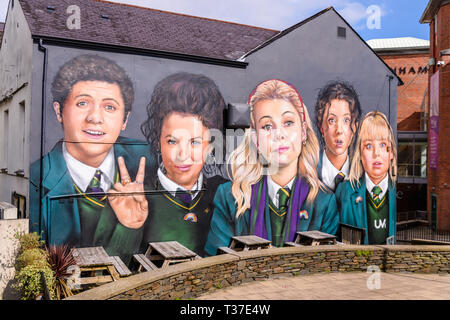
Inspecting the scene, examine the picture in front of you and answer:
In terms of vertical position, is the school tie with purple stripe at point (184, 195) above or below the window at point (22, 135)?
below

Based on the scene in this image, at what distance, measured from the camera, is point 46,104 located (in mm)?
11406

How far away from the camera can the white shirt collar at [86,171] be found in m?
11.7

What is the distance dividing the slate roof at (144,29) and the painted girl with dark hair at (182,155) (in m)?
1.33

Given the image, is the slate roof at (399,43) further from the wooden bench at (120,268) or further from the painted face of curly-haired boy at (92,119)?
the wooden bench at (120,268)

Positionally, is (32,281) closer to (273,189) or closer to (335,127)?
(273,189)

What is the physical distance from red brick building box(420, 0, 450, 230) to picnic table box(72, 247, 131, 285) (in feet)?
75.5

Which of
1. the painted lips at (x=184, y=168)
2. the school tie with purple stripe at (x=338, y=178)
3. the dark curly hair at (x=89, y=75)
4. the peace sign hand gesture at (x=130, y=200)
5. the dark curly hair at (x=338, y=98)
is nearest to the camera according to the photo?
the dark curly hair at (x=89, y=75)

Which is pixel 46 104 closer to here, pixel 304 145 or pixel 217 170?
pixel 217 170

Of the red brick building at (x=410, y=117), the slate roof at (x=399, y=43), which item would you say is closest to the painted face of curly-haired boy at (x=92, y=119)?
the red brick building at (x=410, y=117)

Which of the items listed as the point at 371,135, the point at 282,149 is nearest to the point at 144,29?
the point at 282,149

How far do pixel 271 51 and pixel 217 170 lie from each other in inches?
188

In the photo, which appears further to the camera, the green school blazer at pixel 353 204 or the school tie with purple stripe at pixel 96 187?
the green school blazer at pixel 353 204

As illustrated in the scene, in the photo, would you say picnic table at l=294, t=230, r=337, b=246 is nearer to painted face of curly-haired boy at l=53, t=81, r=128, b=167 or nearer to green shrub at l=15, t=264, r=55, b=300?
painted face of curly-haired boy at l=53, t=81, r=128, b=167

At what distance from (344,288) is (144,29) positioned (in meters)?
10.3
